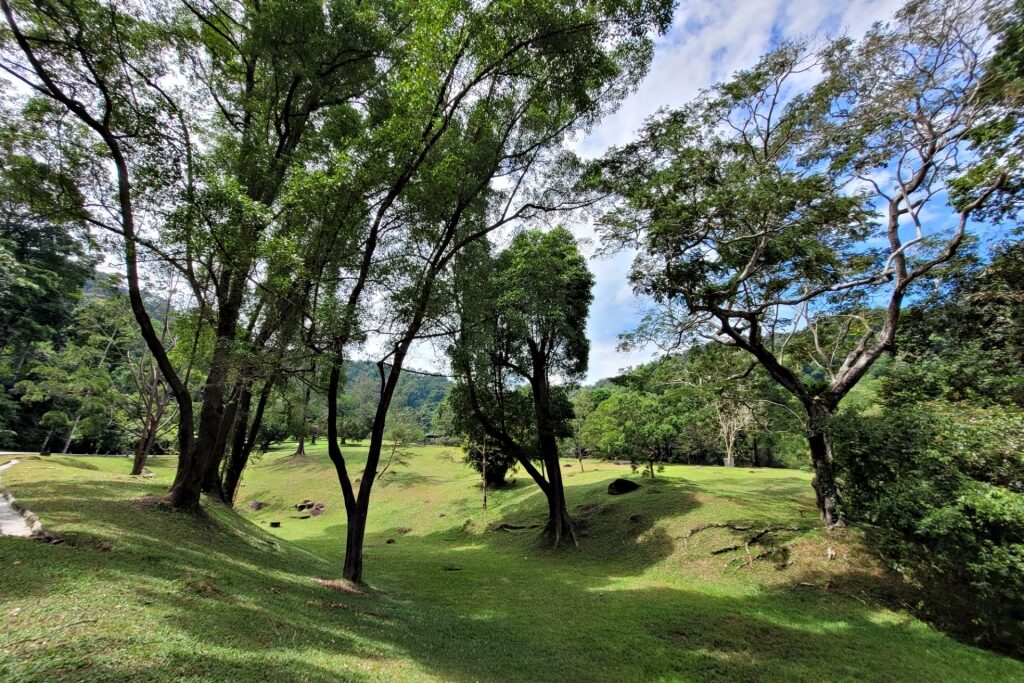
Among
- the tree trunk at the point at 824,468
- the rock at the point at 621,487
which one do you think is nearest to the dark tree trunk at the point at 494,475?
the rock at the point at 621,487

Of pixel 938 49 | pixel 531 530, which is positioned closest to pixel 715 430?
pixel 531 530

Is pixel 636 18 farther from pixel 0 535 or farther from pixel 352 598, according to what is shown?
pixel 0 535

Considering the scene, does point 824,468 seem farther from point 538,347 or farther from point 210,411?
point 210,411

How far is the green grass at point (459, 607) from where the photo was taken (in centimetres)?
416

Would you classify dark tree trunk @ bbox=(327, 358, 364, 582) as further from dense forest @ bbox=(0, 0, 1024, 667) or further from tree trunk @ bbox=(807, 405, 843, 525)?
tree trunk @ bbox=(807, 405, 843, 525)

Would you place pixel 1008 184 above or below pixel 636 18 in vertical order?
below

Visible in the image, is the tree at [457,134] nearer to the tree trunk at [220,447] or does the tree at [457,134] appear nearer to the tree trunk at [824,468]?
the tree trunk at [220,447]

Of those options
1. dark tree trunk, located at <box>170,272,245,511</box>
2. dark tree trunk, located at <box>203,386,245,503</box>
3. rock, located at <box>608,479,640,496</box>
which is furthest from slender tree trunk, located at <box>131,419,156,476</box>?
rock, located at <box>608,479,640,496</box>

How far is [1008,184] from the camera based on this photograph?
31.9 feet

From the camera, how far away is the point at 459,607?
960 cm

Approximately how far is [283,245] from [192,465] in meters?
6.48

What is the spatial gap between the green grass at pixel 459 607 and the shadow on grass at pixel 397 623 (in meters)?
0.04

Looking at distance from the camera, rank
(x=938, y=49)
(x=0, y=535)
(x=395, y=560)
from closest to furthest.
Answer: (x=0, y=535) < (x=938, y=49) < (x=395, y=560)

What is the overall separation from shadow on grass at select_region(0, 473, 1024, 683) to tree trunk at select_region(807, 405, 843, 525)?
2.63 m
